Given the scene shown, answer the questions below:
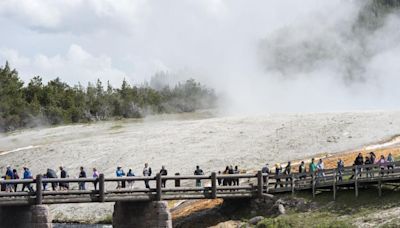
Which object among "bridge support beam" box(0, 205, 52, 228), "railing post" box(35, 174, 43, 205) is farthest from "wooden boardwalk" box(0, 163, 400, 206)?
"bridge support beam" box(0, 205, 52, 228)

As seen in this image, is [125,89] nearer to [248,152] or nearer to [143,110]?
[143,110]

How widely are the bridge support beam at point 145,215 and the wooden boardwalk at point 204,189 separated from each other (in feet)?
1.64

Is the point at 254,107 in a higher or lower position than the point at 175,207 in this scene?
higher

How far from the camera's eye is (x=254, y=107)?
5428 inches

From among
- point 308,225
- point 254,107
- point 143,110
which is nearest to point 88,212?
point 308,225

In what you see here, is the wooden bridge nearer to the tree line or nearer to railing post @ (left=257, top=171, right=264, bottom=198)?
railing post @ (left=257, top=171, right=264, bottom=198)

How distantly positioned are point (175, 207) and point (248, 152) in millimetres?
18484

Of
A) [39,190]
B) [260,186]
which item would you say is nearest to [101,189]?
[39,190]

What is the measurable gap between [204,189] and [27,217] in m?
9.96

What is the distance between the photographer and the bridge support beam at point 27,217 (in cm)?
3806

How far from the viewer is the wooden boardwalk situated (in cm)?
3812

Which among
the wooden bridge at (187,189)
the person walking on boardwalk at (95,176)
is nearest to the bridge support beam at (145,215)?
the wooden bridge at (187,189)

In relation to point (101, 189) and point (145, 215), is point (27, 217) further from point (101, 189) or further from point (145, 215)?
point (145, 215)

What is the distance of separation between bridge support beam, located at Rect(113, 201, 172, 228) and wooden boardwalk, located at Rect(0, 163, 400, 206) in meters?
0.50
